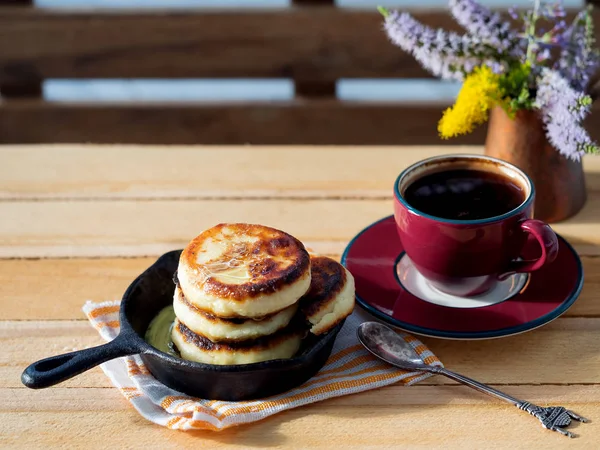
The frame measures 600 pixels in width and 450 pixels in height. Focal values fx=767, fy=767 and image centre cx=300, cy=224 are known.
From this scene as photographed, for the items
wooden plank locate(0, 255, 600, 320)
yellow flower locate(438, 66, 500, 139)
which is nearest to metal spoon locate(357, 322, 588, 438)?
wooden plank locate(0, 255, 600, 320)

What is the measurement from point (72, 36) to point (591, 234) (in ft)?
5.58

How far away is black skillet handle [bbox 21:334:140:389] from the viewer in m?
0.82

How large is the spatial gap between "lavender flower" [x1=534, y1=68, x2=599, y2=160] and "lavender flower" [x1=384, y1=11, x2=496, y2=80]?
0.37 feet

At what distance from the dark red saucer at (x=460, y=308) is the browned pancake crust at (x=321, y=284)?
9cm

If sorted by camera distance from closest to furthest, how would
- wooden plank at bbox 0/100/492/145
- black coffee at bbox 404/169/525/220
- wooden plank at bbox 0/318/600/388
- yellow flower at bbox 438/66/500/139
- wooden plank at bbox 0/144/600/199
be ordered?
wooden plank at bbox 0/318/600/388 < black coffee at bbox 404/169/525/220 < yellow flower at bbox 438/66/500/139 < wooden plank at bbox 0/144/600/199 < wooden plank at bbox 0/100/492/145

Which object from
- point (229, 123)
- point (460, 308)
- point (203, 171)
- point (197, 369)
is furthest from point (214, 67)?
point (197, 369)

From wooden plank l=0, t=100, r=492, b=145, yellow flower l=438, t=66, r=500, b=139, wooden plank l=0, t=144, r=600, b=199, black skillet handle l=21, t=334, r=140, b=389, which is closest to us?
black skillet handle l=21, t=334, r=140, b=389

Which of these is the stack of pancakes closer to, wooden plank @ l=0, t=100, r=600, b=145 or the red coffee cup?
the red coffee cup

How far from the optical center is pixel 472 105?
1187 mm

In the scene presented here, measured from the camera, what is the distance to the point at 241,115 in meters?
2.48

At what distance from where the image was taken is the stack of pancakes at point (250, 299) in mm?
861

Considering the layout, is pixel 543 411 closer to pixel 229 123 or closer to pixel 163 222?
pixel 163 222

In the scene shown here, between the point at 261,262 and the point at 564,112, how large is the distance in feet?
1.75

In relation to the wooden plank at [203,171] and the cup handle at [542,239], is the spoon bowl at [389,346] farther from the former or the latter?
the wooden plank at [203,171]
